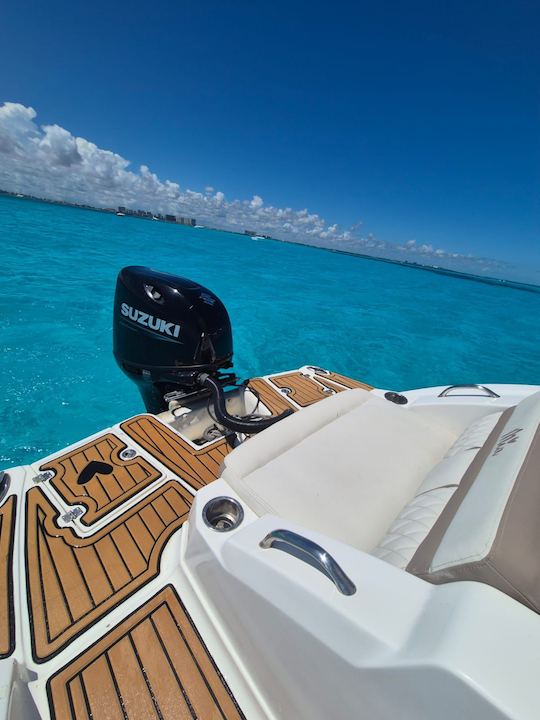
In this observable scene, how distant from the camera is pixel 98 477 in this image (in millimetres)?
1478

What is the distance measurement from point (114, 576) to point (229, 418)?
76 centimetres

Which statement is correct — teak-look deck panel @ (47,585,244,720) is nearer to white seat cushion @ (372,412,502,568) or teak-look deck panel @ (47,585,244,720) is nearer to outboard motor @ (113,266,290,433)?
white seat cushion @ (372,412,502,568)

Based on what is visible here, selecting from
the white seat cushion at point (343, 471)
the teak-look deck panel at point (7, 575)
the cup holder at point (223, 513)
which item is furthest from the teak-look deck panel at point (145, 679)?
the white seat cushion at point (343, 471)

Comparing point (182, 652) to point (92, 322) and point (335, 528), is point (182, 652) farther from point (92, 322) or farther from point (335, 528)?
point (92, 322)

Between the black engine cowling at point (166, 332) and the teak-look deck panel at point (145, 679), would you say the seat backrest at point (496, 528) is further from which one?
the black engine cowling at point (166, 332)

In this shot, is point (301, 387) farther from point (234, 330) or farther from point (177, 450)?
point (234, 330)

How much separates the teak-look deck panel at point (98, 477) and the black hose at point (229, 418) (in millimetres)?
409

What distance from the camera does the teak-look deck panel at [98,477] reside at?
1.36 metres

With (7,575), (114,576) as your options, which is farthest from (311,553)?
(7,575)

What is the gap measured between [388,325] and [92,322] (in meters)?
7.60

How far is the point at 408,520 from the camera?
98 centimetres

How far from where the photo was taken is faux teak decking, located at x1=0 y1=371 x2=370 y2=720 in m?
0.87

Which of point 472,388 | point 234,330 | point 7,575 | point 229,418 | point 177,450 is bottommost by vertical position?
point 234,330

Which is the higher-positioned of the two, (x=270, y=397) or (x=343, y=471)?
(x=343, y=471)
